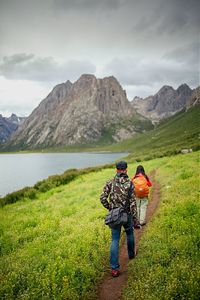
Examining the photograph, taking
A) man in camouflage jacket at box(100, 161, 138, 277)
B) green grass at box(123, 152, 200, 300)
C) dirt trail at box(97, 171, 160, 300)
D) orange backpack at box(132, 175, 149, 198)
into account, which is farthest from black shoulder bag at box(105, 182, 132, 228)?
orange backpack at box(132, 175, 149, 198)

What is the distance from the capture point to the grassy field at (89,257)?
847cm

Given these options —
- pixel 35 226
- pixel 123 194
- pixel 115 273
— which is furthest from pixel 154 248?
pixel 35 226

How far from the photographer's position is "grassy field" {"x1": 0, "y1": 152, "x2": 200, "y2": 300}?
8.47 m

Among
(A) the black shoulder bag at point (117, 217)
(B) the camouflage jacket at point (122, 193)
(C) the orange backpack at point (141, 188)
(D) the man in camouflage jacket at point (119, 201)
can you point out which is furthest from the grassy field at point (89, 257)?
(B) the camouflage jacket at point (122, 193)

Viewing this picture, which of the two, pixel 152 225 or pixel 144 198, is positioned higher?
pixel 144 198

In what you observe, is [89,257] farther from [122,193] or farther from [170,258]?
[170,258]

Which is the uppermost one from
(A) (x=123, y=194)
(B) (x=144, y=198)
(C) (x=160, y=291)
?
(A) (x=123, y=194)

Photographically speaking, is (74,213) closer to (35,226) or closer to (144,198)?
(35,226)

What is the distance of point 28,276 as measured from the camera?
968 centimetres

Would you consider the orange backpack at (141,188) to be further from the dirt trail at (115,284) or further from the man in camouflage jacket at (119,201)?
the man in camouflage jacket at (119,201)

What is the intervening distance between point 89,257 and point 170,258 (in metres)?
3.37

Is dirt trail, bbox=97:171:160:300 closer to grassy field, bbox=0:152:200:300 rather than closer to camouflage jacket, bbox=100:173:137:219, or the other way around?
grassy field, bbox=0:152:200:300

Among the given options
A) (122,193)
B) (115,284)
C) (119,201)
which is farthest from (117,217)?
(115,284)

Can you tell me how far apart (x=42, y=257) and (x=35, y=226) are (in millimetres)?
5780
